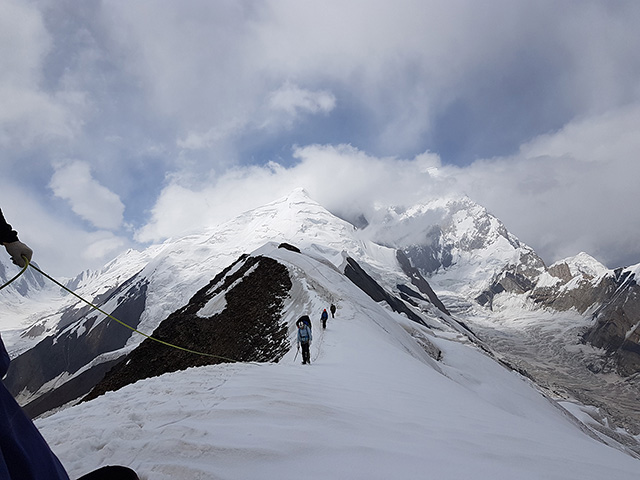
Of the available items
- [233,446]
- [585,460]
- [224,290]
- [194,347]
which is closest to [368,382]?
[585,460]

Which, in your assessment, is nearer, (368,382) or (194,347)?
(368,382)

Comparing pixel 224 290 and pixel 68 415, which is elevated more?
pixel 224 290

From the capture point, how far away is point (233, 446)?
12.2 ft

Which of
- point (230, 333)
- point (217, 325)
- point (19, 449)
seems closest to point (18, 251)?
point (19, 449)

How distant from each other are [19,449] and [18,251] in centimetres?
195

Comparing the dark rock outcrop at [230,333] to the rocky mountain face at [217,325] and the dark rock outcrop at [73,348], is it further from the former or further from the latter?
the dark rock outcrop at [73,348]

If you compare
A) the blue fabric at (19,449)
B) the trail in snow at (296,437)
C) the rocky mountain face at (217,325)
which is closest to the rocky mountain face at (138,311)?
the rocky mountain face at (217,325)

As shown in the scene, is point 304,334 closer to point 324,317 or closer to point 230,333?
point 324,317

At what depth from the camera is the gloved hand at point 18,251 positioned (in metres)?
2.96

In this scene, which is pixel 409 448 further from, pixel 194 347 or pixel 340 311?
pixel 194 347

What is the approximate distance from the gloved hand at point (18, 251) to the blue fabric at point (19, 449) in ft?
4.16

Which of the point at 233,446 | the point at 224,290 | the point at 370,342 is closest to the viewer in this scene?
the point at 233,446

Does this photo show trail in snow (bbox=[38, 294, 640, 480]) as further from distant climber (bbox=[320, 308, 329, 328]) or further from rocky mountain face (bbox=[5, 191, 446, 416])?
rocky mountain face (bbox=[5, 191, 446, 416])

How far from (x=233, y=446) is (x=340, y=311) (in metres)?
19.9
